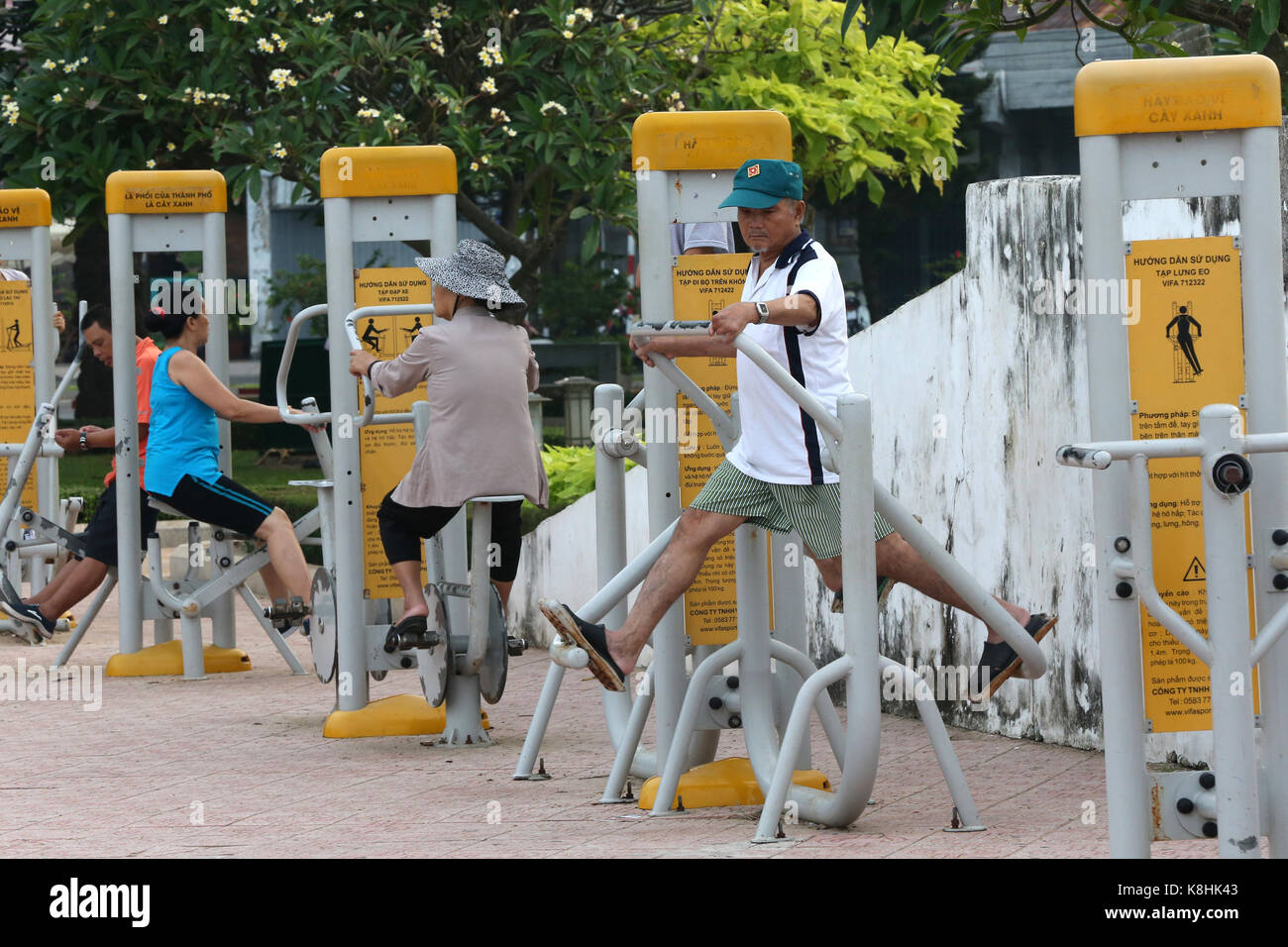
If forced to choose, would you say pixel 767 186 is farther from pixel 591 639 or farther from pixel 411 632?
pixel 411 632

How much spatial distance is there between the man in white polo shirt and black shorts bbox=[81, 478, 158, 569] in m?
4.71

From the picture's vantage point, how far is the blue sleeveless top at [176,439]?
8.79 m

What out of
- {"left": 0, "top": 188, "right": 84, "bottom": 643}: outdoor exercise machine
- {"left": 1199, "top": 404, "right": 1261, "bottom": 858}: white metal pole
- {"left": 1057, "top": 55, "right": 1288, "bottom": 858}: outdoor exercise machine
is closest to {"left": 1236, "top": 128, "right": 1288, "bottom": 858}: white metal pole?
{"left": 1057, "top": 55, "right": 1288, "bottom": 858}: outdoor exercise machine

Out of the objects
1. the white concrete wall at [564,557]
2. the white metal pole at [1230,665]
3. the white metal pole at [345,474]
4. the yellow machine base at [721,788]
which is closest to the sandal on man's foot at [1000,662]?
the yellow machine base at [721,788]

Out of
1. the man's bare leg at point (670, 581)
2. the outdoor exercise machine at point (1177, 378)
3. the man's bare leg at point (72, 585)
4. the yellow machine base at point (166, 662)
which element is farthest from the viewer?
the man's bare leg at point (72, 585)

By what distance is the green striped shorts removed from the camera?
5.42 metres

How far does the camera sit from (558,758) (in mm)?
6980

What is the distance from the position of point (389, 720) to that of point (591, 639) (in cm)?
238

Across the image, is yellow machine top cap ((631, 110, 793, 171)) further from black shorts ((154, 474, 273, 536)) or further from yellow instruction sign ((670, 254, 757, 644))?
black shorts ((154, 474, 273, 536))

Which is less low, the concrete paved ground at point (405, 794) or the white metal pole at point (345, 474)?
the white metal pole at point (345, 474)

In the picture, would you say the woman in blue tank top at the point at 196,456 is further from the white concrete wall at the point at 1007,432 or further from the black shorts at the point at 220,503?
the white concrete wall at the point at 1007,432

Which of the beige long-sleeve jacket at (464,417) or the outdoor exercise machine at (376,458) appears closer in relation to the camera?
the beige long-sleeve jacket at (464,417)

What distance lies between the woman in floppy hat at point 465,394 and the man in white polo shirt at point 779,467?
1445mm

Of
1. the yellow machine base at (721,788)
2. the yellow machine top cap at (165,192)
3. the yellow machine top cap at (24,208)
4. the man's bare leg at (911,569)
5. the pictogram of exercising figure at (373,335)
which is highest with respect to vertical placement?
the yellow machine top cap at (24,208)
